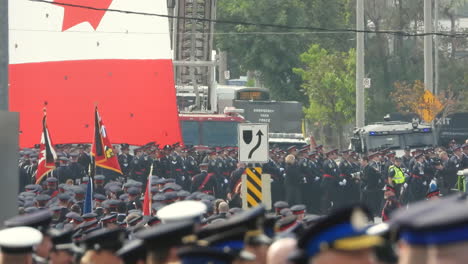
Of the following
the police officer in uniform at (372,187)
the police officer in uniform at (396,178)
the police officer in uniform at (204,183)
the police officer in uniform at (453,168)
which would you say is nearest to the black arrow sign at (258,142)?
the police officer in uniform at (204,183)

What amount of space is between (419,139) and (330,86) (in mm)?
15497

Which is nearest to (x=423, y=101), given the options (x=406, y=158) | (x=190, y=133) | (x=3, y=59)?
(x=406, y=158)

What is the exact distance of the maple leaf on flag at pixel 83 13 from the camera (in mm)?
28172

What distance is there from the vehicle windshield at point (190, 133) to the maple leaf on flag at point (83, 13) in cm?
993

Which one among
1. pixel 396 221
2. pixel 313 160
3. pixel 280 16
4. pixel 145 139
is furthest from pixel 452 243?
pixel 280 16

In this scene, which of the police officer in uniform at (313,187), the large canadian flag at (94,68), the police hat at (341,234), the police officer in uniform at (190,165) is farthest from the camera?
the police officer in uniform at (190,165)

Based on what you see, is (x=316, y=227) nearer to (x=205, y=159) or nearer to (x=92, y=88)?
(x=92, y=88)

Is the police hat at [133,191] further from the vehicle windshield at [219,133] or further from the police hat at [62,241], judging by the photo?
the vehicle windshield at [219,133]

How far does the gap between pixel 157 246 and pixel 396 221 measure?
64.0 inches

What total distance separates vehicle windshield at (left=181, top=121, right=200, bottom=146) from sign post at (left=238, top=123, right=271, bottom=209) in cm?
1856

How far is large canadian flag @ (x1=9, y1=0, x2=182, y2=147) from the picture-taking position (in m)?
26.5

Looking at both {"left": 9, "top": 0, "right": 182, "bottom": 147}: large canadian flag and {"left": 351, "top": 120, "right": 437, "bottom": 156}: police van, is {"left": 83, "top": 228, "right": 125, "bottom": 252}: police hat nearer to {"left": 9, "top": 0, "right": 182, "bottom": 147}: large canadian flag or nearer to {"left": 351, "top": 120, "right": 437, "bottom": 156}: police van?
{"left": 9, "top": 0, "right": 182, "bottom": 147}: large canadian flag

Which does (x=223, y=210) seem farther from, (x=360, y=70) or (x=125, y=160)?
(x=360, y=70)

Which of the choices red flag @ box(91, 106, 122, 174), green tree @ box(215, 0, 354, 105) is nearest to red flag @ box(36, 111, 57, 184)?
red flag @ box(91, 106, 122, 174)
